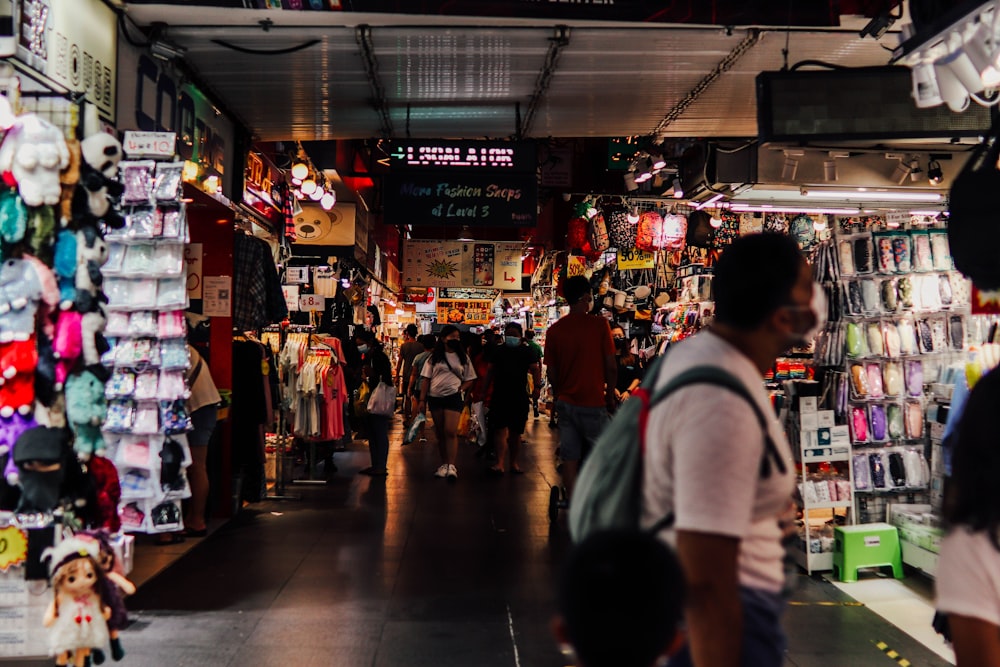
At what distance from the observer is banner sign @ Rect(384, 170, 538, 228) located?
925 centimetres

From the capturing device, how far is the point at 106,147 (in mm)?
4336

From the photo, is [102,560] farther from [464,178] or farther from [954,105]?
[464,178]

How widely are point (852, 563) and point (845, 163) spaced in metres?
4.10

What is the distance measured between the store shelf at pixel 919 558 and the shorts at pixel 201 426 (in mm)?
5629

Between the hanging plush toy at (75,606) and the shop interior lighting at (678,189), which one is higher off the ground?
the shop interior lighting at (678,189)

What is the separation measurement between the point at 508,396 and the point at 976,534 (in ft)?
31.4

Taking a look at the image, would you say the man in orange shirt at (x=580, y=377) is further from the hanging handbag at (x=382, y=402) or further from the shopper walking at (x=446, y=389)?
the hanging handbag at (x=382, y=402)

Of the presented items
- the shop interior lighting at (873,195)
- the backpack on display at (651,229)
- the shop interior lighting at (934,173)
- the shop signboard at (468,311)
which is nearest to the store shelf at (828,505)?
the shop interior lighting at (873,195)

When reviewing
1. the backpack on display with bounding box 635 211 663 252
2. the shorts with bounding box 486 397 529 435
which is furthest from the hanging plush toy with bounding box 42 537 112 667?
the backpack on display with bounding box 635 211 663 252

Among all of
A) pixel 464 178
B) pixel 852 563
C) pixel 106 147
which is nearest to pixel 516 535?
pixel 852 563

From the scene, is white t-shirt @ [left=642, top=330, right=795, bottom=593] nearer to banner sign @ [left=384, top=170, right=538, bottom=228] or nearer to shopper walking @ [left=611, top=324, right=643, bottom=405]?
banner sign @ [left=384, top=170, right=538, bottom=228]

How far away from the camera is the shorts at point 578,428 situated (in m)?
7.48

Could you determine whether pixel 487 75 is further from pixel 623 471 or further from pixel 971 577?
pixel 971 577

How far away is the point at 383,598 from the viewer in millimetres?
5891
